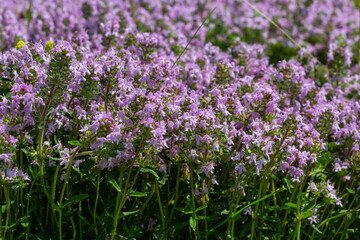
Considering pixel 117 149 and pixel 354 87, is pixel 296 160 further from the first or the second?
pixel 354 87

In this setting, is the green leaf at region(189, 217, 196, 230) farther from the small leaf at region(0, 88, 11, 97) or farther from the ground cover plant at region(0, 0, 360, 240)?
the small leaf at region(0, 88, 11, 97)

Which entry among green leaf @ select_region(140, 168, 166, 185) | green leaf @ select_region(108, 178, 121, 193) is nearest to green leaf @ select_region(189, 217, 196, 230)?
green leaf @ select_region(140, 168, 166, 185)

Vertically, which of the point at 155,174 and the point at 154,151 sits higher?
the point at 154,151

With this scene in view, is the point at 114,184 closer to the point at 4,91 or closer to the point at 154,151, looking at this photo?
the point at 154,151

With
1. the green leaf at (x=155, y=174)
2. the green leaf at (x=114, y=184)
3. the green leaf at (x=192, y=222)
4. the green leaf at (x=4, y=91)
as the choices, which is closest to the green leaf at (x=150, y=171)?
the green leaf at (x=155, y=174)

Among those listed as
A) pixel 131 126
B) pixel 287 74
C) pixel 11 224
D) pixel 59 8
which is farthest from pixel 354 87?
pixel 59 8

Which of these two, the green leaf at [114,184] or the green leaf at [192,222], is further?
the green leaf at [192,222]

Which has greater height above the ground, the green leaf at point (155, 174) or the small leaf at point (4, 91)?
the small leaf at point (4, 91)

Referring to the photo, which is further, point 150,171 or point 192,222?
point 192,222

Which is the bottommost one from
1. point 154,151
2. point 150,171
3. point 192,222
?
point 192,222

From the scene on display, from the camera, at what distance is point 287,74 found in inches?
154

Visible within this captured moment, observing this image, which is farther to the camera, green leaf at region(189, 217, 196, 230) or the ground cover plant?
green leaf at region(189, 217, 196, 230)

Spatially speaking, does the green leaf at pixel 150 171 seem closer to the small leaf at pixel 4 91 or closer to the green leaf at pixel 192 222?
Answer: the green leaf at pixel 192 222

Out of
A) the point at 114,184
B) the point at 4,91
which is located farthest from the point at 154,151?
the point at 4,91
